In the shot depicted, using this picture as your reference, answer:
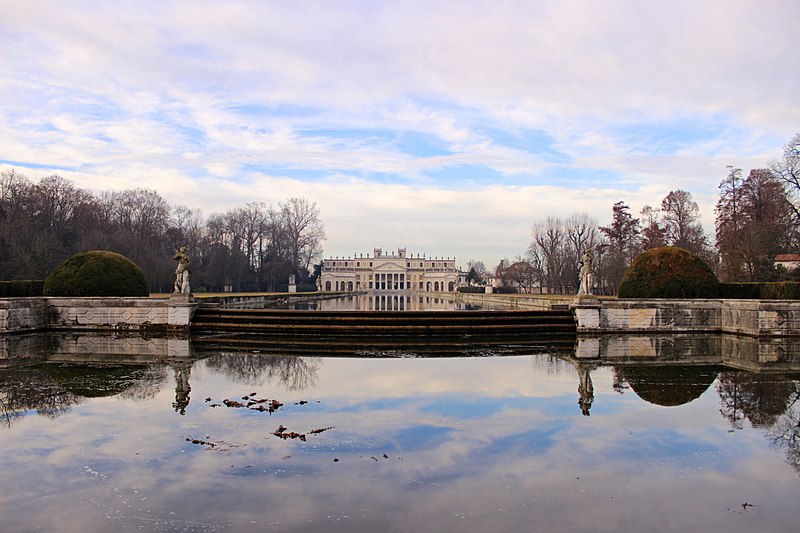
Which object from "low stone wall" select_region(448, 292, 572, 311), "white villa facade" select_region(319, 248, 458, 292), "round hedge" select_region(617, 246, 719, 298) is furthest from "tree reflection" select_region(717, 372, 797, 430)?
"white villa facade" select_region(319, 248, 458, 292)

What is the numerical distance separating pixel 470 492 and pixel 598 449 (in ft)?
5.85

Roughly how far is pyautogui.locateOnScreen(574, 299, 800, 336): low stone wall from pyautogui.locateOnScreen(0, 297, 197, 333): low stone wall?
1230 centimetres

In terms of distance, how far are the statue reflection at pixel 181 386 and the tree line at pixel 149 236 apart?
31798 millimetres

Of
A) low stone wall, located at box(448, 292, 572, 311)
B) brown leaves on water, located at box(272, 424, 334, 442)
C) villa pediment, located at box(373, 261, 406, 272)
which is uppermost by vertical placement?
villa pediment, located at box(373, 261, 406, 272)

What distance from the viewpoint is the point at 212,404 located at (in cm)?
745

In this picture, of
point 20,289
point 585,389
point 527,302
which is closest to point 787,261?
point 527,302

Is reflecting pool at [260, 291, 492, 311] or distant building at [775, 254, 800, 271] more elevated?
distant building at [775, 254, 800, 271]

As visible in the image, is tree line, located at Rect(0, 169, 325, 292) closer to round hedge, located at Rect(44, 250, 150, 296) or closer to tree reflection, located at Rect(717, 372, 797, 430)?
round hedge, located at Rect(44, 250, 150, 296)

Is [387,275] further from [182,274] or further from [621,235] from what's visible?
[182,274]

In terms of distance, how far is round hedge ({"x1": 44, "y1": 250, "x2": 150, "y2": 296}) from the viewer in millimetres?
19484

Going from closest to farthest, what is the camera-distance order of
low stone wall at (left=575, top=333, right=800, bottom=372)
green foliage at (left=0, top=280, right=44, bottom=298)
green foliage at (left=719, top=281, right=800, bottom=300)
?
low stone wall at (left=575, top=333, right=800, bottom=372) → green foliage at (left=719, top=281, right=800, bottom=300) → green foliage at (left=0, top=280, right=44, bottom=298)

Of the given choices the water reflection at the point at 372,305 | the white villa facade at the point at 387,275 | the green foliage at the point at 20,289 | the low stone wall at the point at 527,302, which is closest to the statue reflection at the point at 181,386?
the green foliage at the point at 20,289

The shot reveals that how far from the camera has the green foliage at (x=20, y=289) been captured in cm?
2042

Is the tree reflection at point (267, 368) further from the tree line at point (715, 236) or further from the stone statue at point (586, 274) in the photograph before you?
the tree line at point (715, 236)
